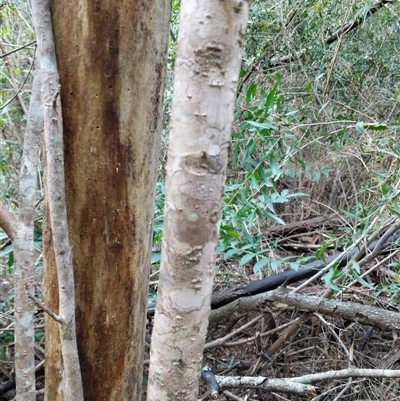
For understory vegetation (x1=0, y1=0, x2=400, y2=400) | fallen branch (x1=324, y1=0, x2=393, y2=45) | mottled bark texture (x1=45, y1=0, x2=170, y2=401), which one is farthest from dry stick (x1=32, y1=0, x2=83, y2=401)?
fallen branch (x1=324, y1=0, x2=393, y2=45)

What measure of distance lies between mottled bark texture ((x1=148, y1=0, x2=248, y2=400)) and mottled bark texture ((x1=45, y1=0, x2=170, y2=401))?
16cm

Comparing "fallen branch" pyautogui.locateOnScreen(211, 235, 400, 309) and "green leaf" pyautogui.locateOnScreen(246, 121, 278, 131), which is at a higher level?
"green leaf" pyautogui.locateOnScreen(246, 121, 278, 131)

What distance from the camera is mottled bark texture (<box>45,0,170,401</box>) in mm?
717

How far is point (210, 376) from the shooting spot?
123 centimetres

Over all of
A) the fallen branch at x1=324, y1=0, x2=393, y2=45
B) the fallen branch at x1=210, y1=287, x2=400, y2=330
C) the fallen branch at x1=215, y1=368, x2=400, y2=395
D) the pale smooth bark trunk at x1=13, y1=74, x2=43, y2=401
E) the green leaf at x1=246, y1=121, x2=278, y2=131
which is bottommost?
the fallen branch at x1=215, y1=368, x2=400, y2=395

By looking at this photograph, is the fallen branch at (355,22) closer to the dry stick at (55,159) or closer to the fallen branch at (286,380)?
the fallen branch at (286,380)

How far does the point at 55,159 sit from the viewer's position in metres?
0.70

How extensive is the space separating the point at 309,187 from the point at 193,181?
193 cm

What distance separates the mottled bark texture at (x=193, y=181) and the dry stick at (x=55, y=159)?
17 centimetres

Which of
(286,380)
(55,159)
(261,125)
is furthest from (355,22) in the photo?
(55,159)

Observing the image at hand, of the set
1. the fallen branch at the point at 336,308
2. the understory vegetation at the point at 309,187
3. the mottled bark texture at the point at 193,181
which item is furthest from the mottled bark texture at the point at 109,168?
the fallen branch at the point at 336,308

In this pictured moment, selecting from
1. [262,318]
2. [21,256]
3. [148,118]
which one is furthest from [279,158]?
[21,256]

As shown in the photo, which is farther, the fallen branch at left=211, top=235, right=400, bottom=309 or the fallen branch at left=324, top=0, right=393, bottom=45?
the fallen branch at left=324, top=0, right=393, bottom=45

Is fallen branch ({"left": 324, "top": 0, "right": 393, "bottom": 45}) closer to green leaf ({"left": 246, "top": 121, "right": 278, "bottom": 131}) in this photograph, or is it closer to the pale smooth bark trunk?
green leaf ({"left": 246, "top": 121, "right": 278, "bottom": 131})
